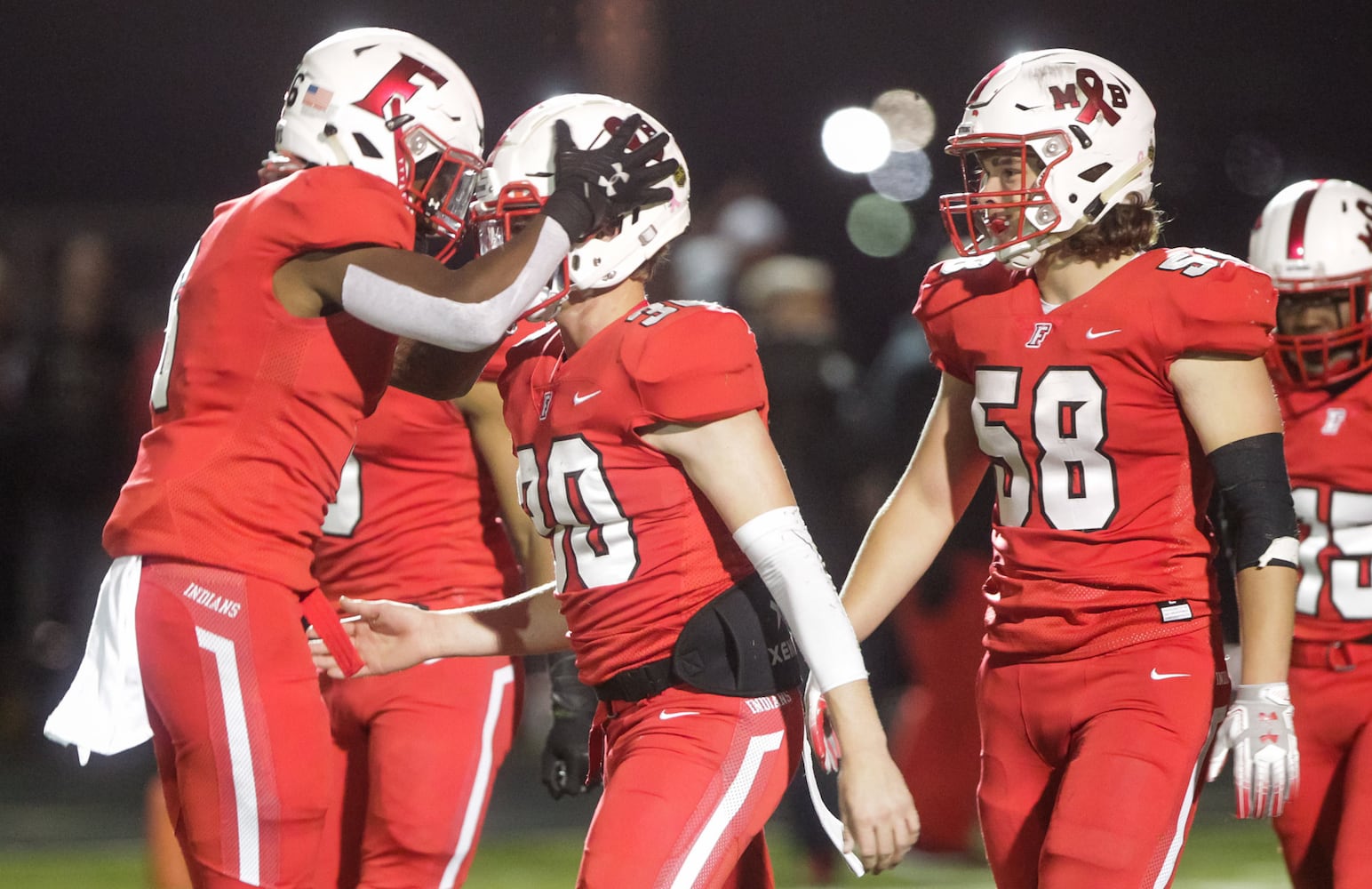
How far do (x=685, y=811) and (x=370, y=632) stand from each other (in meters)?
0.83

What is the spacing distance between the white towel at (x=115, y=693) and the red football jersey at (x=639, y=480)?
697mm

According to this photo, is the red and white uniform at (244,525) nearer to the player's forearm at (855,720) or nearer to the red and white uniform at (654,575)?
the red and white uniform at (654,575)

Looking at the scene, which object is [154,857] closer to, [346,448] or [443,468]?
[443,468]

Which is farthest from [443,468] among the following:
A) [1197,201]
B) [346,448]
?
[1197,201]

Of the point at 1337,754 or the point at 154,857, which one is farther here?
the point at 154,857

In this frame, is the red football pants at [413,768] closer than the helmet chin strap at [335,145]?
No

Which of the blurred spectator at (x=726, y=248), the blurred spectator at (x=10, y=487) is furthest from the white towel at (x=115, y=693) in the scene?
the blurred spectator at (x=10, y=487)

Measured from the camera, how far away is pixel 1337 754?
372 cm

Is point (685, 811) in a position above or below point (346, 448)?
below

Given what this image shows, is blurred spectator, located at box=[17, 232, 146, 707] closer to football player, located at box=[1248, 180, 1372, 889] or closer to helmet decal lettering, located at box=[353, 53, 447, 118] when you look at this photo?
helmet decal lettering, located at box=[353, 53, 447, 118]

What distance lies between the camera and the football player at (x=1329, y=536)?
145 inches

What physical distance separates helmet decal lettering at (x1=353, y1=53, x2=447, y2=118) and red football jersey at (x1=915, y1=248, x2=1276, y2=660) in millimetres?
1129

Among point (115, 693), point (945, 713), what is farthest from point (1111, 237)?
point (945, 713)

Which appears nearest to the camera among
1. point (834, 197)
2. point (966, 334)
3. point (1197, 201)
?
point (966, 334)
